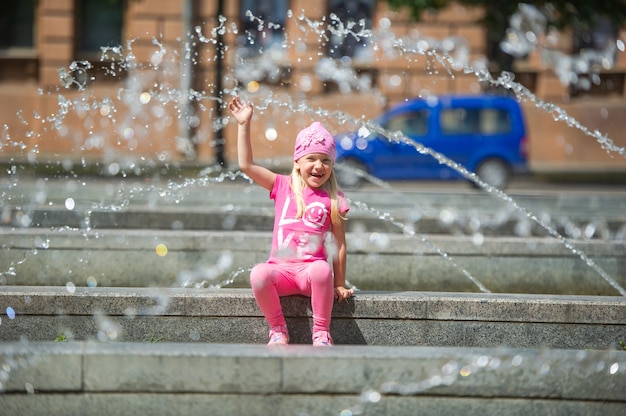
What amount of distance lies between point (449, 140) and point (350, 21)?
4906mm

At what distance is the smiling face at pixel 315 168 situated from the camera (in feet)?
15.6

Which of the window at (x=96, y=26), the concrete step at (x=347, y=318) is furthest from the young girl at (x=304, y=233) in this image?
the window at (x=96, y=26)

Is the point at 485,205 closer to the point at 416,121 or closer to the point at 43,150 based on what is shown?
the point at 416,121

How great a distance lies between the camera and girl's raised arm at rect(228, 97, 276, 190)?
4793 millimetres

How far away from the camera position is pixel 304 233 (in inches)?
186

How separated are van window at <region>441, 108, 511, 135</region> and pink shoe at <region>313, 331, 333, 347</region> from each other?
1358 cm

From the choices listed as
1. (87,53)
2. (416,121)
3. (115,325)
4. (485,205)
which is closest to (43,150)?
(87,53)

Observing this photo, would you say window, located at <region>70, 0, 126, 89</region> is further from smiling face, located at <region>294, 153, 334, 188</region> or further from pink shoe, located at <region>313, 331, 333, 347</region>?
pink shoe, located at <region>313, 331, 333, 347</region>

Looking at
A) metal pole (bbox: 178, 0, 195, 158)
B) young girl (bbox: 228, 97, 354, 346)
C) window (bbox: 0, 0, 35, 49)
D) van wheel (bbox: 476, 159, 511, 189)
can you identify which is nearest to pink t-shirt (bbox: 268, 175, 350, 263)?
young girl (bbox: 228, 97, 354, 346)

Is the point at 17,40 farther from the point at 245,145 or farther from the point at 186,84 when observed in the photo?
the point at 245,145

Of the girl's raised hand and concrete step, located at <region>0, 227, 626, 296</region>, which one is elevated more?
the girl's raised hand

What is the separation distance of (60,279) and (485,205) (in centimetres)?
580

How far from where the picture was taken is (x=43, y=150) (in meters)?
21.2

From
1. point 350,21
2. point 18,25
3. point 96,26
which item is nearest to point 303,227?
point 350,21
